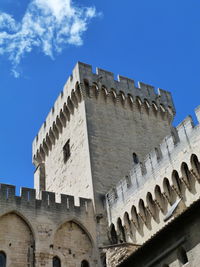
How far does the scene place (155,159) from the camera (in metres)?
17.6

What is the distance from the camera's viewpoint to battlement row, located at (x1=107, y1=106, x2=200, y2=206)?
634 inches

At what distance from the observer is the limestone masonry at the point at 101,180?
16344mm

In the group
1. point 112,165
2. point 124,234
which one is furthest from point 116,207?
point 112,165

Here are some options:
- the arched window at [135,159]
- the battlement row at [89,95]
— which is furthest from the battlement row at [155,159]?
the battlement row at [89,95]

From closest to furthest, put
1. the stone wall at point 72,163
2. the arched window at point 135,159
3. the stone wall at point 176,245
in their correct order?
the stone wall at point 176,245
the stone wall at point 72,163
the arched window at point 135,159

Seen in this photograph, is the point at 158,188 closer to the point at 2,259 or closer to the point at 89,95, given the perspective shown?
the point at 2,259

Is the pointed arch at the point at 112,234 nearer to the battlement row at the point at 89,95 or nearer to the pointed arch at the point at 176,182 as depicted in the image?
the pointed arch at the point at 176,182

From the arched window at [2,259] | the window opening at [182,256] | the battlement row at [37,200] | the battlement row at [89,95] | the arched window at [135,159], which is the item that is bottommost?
the window opening at [182,256]

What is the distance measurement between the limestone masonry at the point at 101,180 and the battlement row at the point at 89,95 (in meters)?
0.06

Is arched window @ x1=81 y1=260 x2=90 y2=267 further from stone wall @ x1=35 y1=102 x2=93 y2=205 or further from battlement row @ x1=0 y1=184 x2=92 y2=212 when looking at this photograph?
stone wall @ x1=35 y1=102 x2=93 y2=205

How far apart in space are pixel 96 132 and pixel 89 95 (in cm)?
229

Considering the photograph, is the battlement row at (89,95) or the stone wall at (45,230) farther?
the battlement row at (89,95)

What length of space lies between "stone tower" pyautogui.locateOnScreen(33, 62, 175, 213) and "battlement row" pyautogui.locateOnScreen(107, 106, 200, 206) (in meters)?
1.21

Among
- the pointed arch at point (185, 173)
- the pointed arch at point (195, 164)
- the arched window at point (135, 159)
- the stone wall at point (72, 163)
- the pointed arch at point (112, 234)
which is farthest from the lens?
the arched window at point (135, 159)
